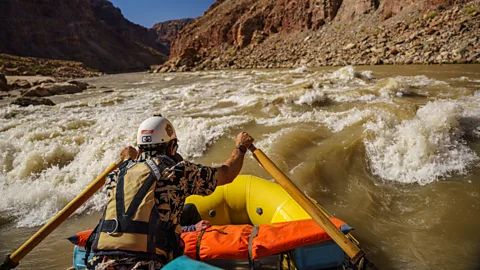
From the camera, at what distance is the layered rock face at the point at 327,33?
48.4 ft

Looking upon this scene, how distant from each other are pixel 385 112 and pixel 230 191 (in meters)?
4.12

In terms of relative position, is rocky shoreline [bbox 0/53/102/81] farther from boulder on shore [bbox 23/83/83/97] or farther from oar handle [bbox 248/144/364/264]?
oar handle [bbox 248/144/364/264]

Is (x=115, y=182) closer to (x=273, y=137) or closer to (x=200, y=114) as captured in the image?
(x=273, y=137)

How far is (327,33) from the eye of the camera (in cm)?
2747

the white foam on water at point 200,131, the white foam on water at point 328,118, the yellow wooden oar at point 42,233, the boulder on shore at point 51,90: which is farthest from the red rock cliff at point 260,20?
the yellow wooden oar at point 42,233

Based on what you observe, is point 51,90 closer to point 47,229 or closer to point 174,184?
point 47,229

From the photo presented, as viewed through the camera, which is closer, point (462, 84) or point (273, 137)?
point (273, 137)

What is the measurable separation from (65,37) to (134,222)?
7881cm

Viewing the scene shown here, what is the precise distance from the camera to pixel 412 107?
6.26 metres

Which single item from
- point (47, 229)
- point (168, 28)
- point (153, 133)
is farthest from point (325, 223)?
point (168, 28)

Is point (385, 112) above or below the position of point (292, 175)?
above

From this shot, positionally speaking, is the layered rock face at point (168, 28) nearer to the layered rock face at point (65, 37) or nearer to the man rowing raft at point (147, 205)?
the layered rock face at point (65, 37)

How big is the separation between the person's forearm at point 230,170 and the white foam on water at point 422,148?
9.53 feet

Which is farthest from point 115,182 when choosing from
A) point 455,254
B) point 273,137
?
point 273,137
